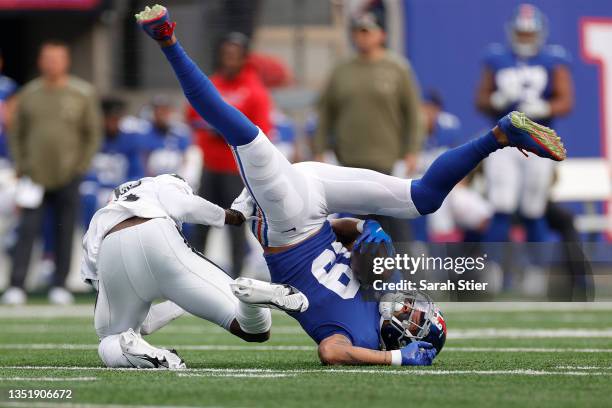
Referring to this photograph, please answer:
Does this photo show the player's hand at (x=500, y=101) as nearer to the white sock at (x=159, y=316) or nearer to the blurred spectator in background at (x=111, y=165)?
the blurred spectator in background at (x=111, y=165)

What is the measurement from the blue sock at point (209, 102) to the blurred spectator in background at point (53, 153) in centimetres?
509

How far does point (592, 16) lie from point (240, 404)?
380 inches

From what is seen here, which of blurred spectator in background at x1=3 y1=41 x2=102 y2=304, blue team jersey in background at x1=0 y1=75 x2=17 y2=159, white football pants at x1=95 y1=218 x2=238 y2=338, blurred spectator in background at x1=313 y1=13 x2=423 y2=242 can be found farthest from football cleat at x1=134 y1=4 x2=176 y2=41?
blue team jersey in background at x1=0 y1=75 x2=17 y2=159

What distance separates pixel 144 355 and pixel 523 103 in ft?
19.2

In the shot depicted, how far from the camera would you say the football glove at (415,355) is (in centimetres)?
537

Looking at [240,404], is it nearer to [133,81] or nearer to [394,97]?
[394,97]

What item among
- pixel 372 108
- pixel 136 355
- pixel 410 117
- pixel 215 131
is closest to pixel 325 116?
pixel 372 108

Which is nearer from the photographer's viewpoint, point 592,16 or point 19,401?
point 19,401

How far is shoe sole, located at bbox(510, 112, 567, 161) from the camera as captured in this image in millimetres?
5375

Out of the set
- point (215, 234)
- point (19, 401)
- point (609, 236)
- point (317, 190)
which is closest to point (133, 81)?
point (215, 234)

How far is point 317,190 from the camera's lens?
563 centimetres

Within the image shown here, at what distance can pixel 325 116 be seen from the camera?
389 inches

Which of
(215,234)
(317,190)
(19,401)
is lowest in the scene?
(215,234)

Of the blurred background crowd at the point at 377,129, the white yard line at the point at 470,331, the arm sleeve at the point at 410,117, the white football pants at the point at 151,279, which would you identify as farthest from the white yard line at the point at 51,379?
the arm sleeve at the point at 410,117
